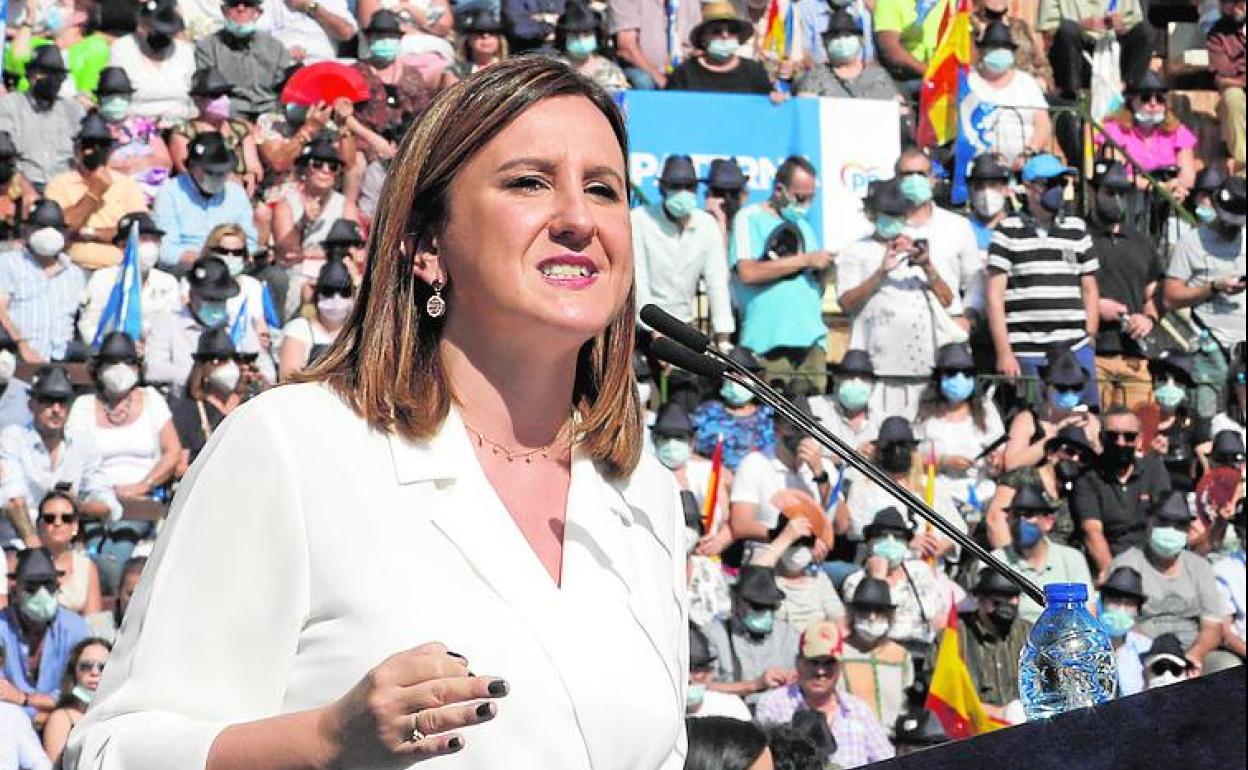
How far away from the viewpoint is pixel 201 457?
2.43m

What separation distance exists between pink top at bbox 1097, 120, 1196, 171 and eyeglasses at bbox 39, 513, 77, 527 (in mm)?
6669

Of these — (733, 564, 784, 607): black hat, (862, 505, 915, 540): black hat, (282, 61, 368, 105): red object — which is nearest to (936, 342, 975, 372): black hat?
(862, 505, 915, 540): black hat

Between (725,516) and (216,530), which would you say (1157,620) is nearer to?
(725,516)

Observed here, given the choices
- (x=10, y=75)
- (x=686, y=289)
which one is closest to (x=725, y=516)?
(x=686, y=289)

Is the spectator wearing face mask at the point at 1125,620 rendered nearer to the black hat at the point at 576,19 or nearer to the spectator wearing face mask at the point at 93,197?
the black hat at the point at 576,19

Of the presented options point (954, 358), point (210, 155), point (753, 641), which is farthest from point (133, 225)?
point (954, 358)

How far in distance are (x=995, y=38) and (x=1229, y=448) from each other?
8.82ft

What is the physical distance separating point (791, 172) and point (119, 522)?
3945mm

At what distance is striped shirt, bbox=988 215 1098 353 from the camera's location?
11953 millimetres

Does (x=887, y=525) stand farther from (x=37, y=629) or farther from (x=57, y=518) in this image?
(x=37, y=629)

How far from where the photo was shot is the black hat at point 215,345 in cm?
1003

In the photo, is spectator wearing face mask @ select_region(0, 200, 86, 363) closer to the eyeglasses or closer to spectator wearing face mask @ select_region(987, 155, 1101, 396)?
the eyeglasses

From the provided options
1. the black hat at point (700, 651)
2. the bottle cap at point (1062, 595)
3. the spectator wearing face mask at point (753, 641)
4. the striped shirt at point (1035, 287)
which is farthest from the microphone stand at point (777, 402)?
the striped shirt at point (1035, 287)

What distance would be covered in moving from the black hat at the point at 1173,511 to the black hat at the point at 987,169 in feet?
6.42
